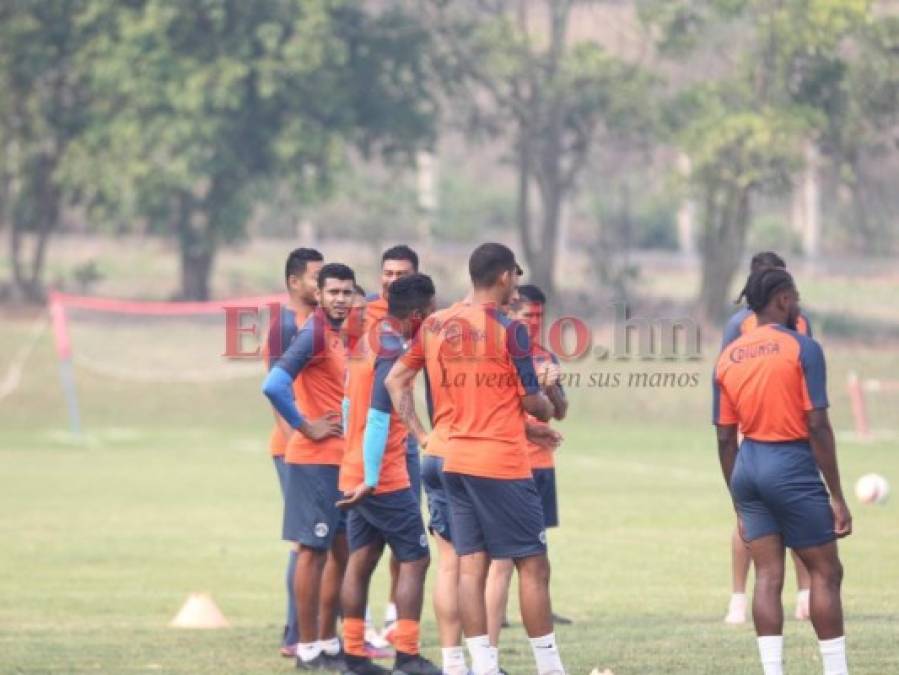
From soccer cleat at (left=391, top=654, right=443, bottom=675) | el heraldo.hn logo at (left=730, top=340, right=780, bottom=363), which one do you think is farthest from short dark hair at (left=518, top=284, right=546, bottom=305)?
el heraldo.hn logo at (left=730, top=340, right=780, bottom=363)

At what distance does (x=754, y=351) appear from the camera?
888cm

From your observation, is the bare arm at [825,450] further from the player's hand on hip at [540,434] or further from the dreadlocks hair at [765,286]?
the player's hand on hip at [540,434]

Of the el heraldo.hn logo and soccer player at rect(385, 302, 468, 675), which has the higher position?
the el heraldo.hn logo

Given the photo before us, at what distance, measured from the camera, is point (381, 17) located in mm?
43375

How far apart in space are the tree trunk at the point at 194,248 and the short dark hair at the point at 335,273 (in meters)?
32.8

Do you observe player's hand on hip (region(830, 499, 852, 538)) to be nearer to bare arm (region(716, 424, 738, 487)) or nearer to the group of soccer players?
bare arm (region(716, 424, 738, 487))

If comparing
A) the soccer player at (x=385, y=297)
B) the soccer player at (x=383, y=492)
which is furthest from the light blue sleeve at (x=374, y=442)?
the soccer player at (x=385, y=297)

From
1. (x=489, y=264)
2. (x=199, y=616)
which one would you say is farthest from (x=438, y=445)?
(x=199, y=616)

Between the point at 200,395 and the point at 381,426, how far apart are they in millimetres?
27696

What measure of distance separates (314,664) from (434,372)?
2.29 m

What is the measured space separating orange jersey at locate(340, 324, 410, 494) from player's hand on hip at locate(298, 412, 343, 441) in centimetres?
31

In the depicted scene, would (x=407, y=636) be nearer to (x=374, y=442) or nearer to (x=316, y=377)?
(x=374, y=442)

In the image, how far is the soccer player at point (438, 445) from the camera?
941cm

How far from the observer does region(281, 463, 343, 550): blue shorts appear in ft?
35.8
